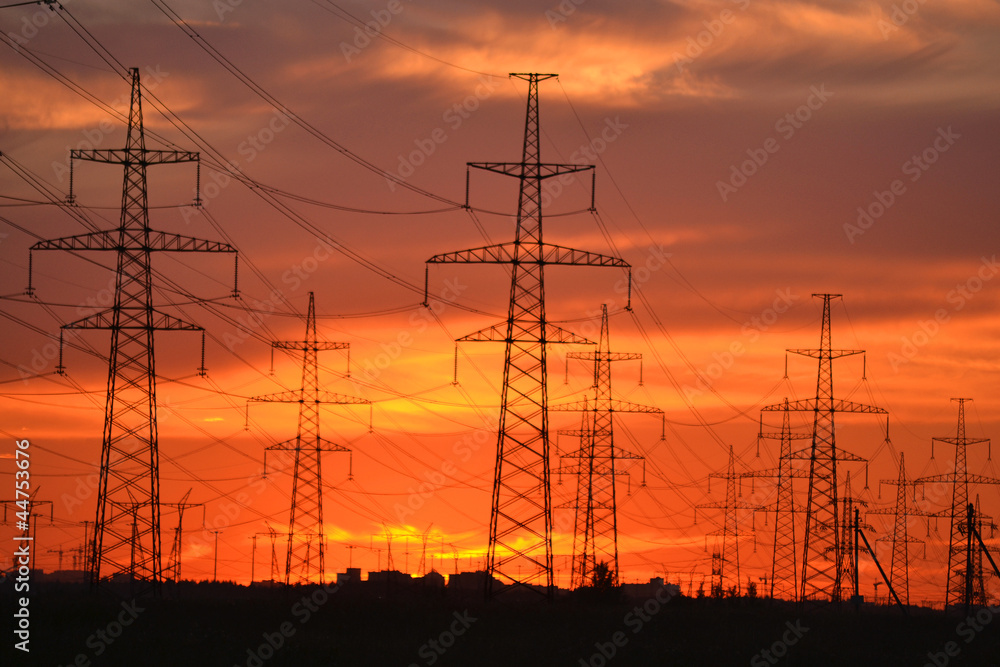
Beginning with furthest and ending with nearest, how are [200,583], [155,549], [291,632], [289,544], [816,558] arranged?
[200,583]
[816,558]
[289,544]
[155,549]
[291,632]

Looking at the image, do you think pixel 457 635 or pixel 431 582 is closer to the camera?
pixel 457 635

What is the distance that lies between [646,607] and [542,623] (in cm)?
942

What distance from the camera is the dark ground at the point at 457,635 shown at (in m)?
51.9

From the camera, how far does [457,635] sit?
58.1 metres

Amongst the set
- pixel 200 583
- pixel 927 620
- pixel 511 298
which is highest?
pixel 511 298

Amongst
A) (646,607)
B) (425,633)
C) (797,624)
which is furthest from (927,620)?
(425,633)

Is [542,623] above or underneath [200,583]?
above

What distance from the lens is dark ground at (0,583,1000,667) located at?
51.9 meters

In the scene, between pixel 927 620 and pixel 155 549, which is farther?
pixel 927 620

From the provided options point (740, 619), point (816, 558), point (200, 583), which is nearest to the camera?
point (740, 619)

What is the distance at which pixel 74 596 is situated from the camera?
212 ft

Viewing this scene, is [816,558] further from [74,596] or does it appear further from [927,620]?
[74,596]

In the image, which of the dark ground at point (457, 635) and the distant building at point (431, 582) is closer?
the dark ground at point (457, 635)

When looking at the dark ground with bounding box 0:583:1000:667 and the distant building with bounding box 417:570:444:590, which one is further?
the distant building with bounding box 417:570:444:590
